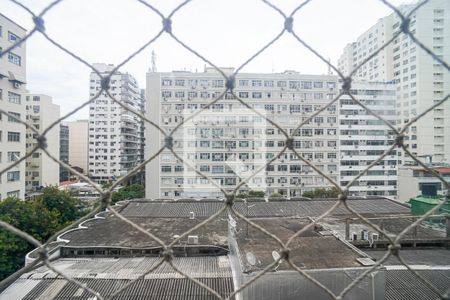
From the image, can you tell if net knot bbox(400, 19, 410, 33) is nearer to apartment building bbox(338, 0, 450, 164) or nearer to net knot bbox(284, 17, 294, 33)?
net knot bbox(284, 17, 294, 33)

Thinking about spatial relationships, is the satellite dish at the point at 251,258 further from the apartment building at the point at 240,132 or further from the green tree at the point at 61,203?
the apartment building at the point at 240,132

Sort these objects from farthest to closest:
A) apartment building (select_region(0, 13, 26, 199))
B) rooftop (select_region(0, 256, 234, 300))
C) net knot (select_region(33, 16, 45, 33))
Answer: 1. apartment building (select_region(0, 13, 26, 199))
2. rooftop (select_region(0, 256, 234, 300))
3. net knot (select_region(33, 16, 45, 33))

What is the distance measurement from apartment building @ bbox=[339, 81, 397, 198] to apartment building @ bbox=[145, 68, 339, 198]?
2.44ft

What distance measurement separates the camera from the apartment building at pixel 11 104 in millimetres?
6348

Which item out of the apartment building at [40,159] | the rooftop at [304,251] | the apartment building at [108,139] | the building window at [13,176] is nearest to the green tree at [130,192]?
the apartment building at [40,159]

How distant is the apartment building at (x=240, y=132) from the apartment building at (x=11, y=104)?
136 inches

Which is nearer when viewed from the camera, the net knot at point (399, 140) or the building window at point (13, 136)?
the net knot at point (399, 140)

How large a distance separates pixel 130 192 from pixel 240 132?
4.38 m

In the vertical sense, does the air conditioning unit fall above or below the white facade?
below

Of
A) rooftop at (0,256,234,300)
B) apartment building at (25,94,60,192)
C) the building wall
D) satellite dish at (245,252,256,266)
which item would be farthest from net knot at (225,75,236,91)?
the building wall

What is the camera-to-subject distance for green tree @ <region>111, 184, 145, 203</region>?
979 cm

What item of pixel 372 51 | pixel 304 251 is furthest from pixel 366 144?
pixel 304 251

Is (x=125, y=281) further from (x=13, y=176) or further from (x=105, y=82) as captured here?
(x=13, y=176)

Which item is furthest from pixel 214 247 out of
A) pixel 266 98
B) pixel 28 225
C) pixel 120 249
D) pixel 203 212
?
pixel 266 98
